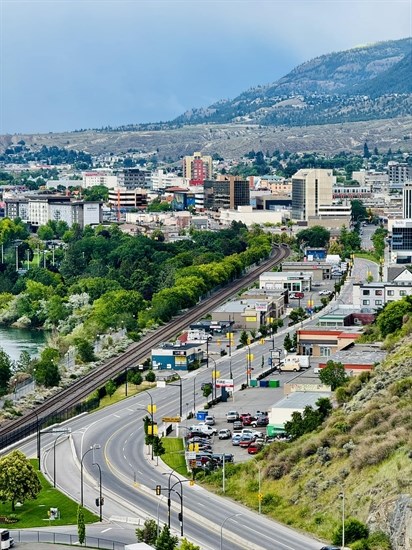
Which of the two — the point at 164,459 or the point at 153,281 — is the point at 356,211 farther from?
the point at 164,459

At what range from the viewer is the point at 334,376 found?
1715 inches

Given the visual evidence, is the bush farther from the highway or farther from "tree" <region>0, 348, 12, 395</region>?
"tree" <region>0, 348, 12, 395</region>

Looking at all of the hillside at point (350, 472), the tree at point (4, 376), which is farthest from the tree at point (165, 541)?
the tree at point (4, 376)

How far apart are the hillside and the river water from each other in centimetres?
2603

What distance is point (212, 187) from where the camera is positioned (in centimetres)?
12962

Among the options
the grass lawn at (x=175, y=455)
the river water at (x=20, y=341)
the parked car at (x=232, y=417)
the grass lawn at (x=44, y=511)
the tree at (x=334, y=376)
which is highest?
the tree at (x=334, y=376)

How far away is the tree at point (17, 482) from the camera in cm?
3388

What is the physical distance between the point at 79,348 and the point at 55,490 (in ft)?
70.3

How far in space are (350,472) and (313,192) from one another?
8297 centimetres

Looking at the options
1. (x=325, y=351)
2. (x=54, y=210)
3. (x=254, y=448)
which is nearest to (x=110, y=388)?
(x=325, y=351)

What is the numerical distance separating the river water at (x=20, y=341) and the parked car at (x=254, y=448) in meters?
23.0

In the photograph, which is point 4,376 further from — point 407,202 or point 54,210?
point 54,210

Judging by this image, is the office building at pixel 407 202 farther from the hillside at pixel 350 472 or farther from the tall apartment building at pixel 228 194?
A: the hillside at pixel 350 472

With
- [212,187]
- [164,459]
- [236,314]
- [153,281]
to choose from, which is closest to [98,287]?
[153,281]
